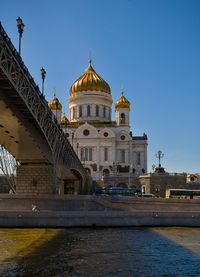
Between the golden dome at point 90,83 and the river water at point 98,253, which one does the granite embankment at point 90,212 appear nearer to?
the river water at point 98,253

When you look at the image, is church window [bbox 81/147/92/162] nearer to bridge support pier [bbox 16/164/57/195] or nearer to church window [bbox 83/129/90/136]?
church window [bbox 83/129/90/136]

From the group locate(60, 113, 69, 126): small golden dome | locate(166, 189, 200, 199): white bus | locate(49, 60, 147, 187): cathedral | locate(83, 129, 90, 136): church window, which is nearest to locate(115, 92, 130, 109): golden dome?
locate(49, 60, 147, 187): cathedral

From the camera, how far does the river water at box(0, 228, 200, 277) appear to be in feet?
52.6

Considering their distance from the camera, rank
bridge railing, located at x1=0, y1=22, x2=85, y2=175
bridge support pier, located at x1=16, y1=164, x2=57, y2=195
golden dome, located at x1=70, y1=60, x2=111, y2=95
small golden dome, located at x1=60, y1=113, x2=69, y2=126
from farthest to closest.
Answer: small golden dome, located at x1=60, y1=113, x2=69, y2=126 < golden dome, located at x1=70, y1=60, x2=111, y2=95 < bridge support pier, located at x1=16, y1=164, x2=57, y2=195 < bridge railing, located at x1=0, y1=22, x2=85, y2=175

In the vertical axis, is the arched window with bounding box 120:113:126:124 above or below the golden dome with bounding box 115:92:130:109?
below

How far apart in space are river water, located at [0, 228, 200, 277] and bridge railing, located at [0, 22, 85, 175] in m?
7.37

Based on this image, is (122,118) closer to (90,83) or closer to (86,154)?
(90,83)

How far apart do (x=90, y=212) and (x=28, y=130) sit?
8177 millimetres

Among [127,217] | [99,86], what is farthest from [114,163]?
[127,217]

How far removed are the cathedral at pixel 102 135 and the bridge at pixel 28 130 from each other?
94.0ft

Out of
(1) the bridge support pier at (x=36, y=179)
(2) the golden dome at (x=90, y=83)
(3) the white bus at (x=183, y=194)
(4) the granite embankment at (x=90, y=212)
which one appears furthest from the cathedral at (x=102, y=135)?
(1) the bridge support pier at (x=36, y=179)

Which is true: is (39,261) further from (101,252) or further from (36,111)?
(36,111)

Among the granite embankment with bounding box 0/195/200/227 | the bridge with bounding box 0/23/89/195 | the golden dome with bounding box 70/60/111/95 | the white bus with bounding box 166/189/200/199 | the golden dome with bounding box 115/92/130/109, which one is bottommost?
the granite embankment with bounding box 0/195/200/227

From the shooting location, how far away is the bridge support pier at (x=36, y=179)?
35.5 metres
